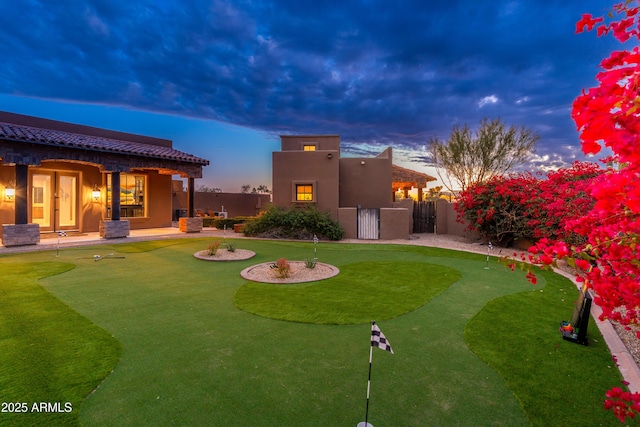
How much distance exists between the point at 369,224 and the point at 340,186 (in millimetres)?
4334

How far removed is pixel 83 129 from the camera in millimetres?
15859

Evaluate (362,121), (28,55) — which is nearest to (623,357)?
(362,121)

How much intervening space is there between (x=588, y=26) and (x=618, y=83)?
632 mm

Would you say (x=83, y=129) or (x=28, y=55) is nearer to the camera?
(x=83, y=129)

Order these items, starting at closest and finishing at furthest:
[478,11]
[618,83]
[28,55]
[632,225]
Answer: [618,83], [632,225], [478,11], [28,55]

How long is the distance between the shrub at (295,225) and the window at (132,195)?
272 inches

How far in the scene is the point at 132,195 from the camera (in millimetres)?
17984

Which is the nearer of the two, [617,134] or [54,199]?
[617,134]

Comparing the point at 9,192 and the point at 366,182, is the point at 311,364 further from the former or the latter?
the point at 366,182

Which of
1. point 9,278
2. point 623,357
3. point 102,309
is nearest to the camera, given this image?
point 623,357

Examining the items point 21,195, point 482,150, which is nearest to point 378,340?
point 21,195

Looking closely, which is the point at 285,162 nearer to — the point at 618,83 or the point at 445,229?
the point at 445,229


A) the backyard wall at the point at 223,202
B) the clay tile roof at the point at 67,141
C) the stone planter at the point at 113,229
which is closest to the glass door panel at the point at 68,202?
the clay tile roof at the point at 67,141

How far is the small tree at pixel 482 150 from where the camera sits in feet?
76.0
